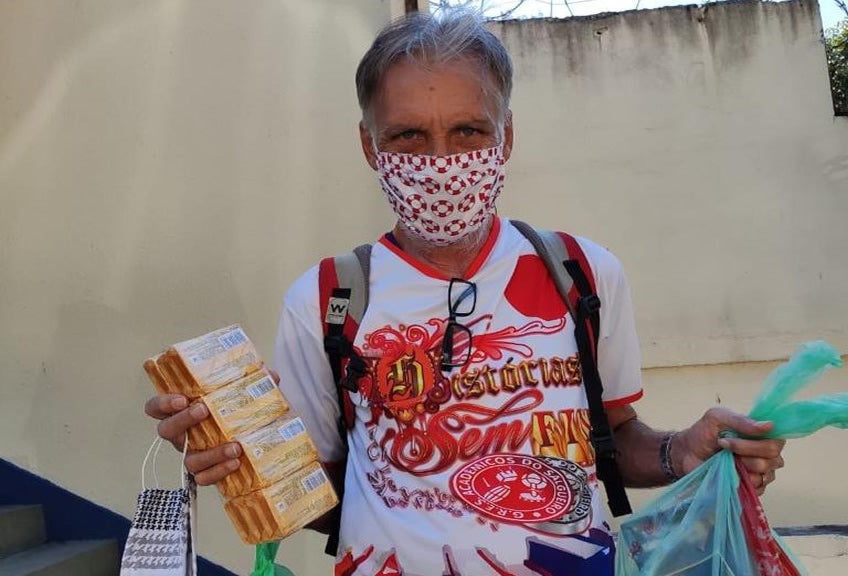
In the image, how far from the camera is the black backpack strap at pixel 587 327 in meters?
1.36

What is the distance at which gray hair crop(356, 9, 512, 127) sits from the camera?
1.42 meters

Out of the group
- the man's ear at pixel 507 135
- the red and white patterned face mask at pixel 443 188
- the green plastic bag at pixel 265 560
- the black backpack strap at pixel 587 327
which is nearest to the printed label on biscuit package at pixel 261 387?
the green plastic bag at pixel 265 560

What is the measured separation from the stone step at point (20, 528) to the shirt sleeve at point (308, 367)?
6.79ft

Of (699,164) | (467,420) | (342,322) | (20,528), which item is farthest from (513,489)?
(699,164)

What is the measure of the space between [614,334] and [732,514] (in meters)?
0.40

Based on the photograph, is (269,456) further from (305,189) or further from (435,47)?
(305,189)

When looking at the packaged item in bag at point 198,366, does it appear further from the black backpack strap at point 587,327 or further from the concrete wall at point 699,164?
the concrete wall at point 699,164

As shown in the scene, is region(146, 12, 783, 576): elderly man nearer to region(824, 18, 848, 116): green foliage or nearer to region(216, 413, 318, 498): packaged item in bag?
region(216, 413, 318, 498): packaged item in bag

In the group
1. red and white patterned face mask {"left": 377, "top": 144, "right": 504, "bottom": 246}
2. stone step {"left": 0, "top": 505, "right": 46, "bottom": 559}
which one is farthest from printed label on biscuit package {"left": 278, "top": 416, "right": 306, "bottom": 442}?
stone step {"left": 0, "top": 505, "right": 46, "bottom": 559}

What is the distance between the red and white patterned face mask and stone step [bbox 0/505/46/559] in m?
2.35

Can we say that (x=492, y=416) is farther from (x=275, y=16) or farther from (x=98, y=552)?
(x=275, y=16)

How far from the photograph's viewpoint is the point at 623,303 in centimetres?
→ 148

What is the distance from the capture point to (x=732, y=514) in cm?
121

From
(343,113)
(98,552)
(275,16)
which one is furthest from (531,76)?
(98,552)
